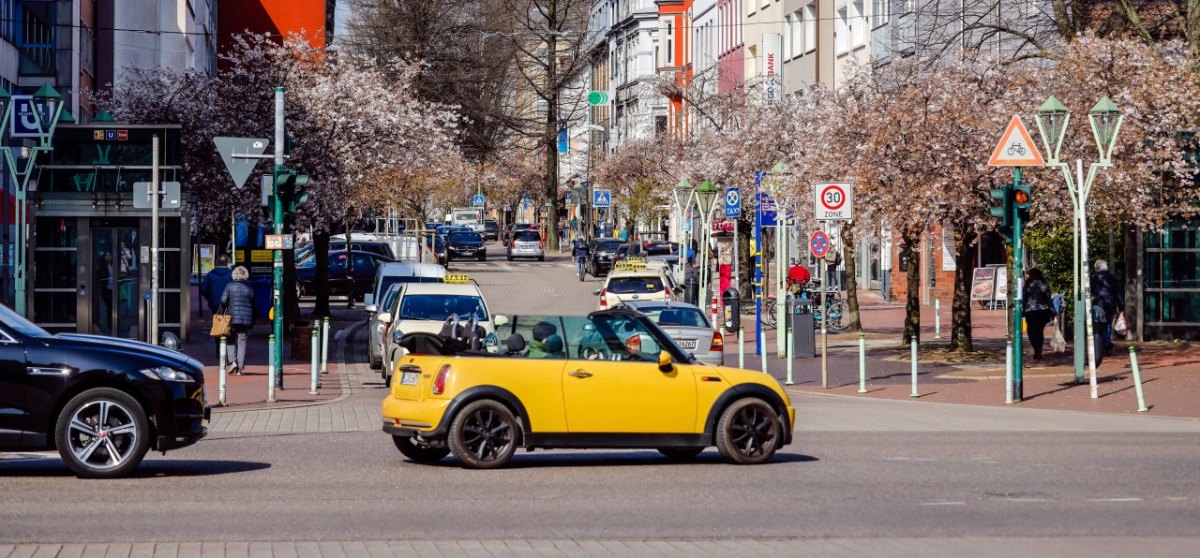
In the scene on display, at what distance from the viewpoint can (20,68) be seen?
39.9 metres

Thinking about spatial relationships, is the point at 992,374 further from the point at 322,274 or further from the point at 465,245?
the point at 465,245

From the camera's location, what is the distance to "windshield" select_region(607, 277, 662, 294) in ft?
128

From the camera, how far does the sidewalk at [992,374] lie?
24297mm

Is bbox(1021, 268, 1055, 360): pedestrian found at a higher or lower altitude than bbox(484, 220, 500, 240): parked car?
lower

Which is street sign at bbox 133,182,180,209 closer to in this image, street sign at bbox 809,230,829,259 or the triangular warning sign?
street sign at bbox 809,230,829,259

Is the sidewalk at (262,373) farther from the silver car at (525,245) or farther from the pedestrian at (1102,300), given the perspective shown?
the silver car at (525,245)

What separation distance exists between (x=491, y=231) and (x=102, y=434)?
114 m

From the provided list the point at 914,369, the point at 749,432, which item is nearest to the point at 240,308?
the point at 914,369

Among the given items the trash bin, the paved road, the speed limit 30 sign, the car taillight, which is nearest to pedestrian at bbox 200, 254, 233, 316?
the trash bin

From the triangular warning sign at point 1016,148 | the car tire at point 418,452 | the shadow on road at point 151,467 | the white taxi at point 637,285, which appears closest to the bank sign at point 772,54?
the white taxi at point 637,285

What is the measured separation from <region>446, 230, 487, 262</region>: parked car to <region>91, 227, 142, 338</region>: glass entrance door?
46.7 m

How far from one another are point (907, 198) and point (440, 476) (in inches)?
640

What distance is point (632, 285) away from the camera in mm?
39281

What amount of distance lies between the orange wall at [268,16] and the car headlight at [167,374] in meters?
67.2
